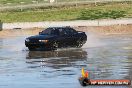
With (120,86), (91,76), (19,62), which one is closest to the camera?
(120,86)

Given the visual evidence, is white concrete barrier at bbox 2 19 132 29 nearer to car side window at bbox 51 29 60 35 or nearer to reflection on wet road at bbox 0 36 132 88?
reflection on wet road at bbox 0 36 132 88

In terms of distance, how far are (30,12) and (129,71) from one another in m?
39.8

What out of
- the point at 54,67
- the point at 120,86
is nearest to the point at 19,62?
the point at 54,67

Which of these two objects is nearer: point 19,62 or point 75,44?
point 19,62

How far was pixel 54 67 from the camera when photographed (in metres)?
24.0

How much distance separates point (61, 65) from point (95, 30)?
25.0m

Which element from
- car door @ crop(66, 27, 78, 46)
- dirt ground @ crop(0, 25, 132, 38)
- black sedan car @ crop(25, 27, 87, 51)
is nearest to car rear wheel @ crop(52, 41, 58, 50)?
black sedan car @ crop(25, 27, 87, 51)

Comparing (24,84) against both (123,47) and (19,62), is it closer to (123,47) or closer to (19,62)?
(19,62)

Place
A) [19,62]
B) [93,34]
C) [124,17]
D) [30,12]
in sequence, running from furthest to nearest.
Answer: [30,12], [124,17], [93,34], [19,62]

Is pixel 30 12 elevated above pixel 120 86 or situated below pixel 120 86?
below

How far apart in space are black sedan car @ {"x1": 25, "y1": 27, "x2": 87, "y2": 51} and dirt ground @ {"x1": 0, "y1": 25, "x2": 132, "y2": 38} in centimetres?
1418

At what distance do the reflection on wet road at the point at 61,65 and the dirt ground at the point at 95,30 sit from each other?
508 inches

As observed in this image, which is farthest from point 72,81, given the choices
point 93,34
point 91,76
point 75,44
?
point 93,34

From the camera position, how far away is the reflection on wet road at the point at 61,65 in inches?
778
